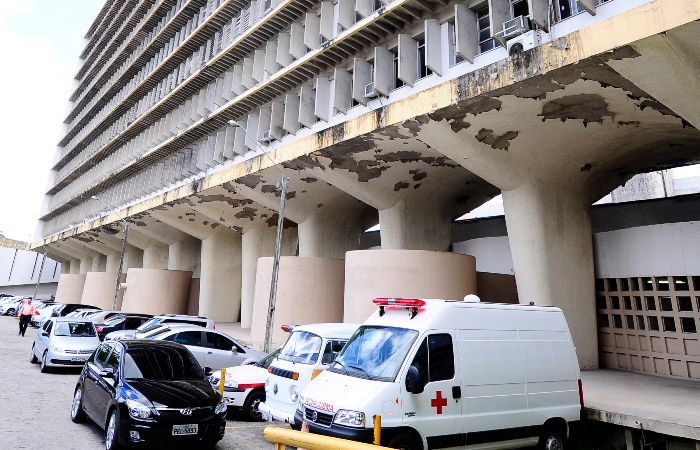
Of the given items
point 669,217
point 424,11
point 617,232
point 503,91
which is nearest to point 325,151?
point 424,11

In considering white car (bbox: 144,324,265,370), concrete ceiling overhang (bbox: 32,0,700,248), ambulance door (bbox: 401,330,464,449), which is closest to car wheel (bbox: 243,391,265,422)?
white car (bbox: 144,324,265,370)

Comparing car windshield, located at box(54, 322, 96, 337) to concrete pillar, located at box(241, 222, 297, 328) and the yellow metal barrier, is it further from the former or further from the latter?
concrete pillar, located at box(241, 222, 297, 328)

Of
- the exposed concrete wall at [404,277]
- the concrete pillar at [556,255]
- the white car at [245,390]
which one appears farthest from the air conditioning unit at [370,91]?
the white car at [245,390]

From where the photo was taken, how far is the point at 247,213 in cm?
2825

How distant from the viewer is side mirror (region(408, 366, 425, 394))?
243 inches

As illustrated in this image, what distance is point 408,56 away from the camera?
51.5ft

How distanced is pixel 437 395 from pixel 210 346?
7.23 metres

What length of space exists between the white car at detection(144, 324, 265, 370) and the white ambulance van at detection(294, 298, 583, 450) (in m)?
5.59

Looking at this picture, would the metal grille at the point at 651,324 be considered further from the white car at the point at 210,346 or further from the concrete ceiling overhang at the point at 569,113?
the white car at the point at 210,346

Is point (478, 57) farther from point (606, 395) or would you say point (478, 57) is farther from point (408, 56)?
point (606, 395)

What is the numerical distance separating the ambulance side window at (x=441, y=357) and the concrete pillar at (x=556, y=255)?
9.02 meters

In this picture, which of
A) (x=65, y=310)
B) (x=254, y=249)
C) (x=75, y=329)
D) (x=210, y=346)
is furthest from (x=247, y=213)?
(x=210, y=346)

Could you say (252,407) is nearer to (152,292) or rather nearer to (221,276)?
(221,276)

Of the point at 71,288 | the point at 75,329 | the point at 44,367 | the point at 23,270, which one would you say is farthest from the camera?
the point at 23,270
